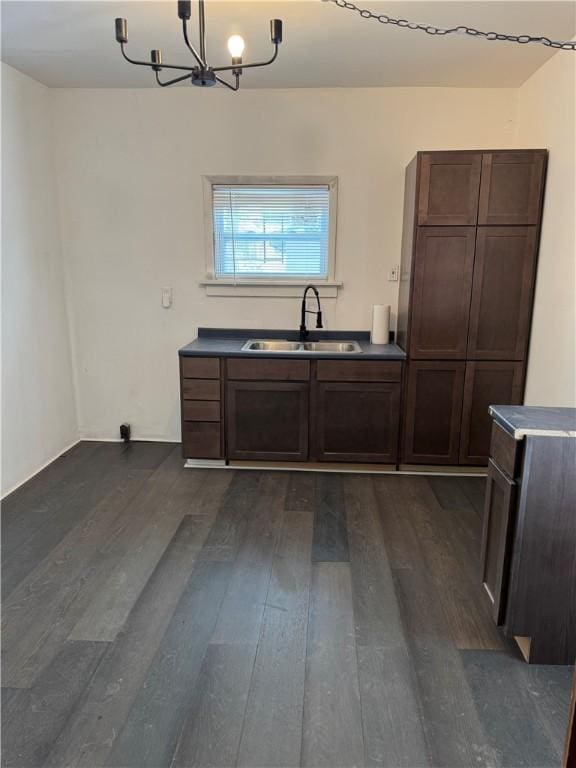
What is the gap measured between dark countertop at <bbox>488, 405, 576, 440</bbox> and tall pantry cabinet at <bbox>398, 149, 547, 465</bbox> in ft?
4.27

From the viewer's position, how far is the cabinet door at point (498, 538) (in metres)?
1.70

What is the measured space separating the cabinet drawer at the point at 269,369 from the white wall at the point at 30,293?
1369 mm

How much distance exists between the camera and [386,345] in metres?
3.49

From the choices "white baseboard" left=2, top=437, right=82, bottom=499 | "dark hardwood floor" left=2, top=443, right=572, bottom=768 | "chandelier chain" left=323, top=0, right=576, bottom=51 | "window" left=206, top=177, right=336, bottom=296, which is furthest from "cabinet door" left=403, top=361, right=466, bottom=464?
"white baseboard" left=2, top=437, right=82, bottom=499

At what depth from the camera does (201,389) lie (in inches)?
128

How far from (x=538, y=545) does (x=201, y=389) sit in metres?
2.22

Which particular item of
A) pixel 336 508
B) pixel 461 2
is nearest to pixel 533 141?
pixel 461 2

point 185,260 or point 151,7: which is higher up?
point 151,7

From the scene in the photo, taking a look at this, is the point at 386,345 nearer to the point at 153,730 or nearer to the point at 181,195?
the point at 181,195

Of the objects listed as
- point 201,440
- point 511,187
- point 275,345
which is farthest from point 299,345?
point 511,187

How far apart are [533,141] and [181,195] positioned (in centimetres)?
238

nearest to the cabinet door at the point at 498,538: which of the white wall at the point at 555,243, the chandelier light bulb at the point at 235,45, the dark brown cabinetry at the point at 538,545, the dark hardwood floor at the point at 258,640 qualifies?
the dark brown cabinetry at the point at 538,545

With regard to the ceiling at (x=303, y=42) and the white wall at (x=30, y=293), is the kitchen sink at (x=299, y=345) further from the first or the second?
the ceiling at (x=303, y=42)

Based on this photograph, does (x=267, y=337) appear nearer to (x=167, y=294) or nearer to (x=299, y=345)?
(x=299, y=345)
